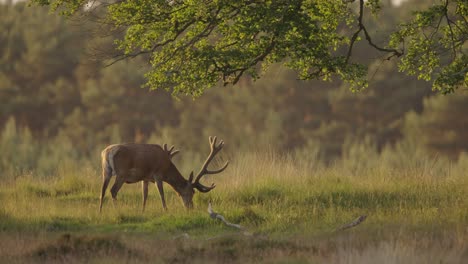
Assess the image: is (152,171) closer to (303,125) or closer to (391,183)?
(391,183)

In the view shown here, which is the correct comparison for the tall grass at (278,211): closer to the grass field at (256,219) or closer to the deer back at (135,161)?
the grass field at (256,219)

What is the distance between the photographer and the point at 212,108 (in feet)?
180

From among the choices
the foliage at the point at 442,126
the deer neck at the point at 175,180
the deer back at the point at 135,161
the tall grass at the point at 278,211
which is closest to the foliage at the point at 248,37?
the deer back at the point at 135,161

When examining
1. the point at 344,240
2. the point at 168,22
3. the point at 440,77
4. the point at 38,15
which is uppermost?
the point at 38,15

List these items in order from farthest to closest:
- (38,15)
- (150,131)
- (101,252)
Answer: (38,15)
(150,131)
(101,252)

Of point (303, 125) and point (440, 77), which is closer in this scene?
point (440, 77)

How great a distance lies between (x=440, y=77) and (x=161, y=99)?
38.8 m

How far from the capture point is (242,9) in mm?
15500

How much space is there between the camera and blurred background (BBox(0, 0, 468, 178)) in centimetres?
4819

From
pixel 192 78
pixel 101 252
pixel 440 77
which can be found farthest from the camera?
pixel 192 78

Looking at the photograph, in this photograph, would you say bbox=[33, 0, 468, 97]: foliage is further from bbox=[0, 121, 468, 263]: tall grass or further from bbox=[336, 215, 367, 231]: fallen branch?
bbox=[336, 215, 367, 231]: fallen branch

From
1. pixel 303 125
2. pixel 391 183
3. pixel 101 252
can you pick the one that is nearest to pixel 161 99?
pixel 303 125

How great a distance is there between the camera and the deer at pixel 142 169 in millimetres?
16867

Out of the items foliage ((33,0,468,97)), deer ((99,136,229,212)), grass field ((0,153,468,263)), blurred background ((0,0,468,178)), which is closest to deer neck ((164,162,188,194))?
deer ((99,136,229,212))
